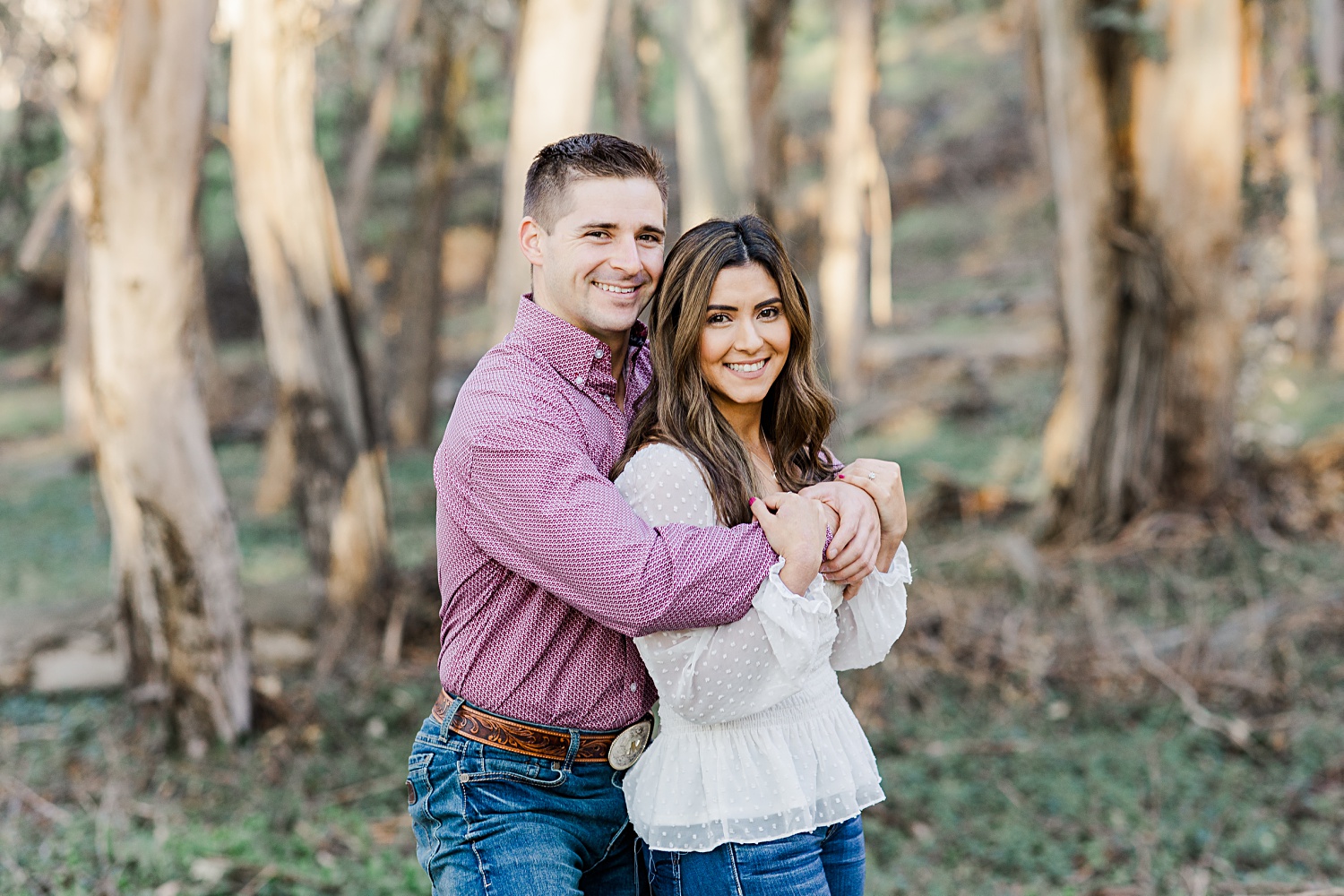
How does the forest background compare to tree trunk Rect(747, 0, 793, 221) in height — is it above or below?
below

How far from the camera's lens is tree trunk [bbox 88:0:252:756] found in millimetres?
5219

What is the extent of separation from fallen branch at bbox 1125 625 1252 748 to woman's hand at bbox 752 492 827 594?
4272mm

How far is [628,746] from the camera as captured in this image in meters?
2.46

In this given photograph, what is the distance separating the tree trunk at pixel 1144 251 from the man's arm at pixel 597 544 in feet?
22.1

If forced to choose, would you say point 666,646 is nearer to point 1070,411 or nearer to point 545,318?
point 545,318

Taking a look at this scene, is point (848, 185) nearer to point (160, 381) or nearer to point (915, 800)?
point (915, 800)

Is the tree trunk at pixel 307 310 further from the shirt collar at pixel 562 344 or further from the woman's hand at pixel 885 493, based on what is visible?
the woman's hand at pixel 885 493

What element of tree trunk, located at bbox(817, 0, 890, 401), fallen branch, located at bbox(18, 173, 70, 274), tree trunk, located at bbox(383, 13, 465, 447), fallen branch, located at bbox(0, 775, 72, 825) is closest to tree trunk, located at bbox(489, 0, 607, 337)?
fallen branch, located at bbox(18, 173, 70, 274)

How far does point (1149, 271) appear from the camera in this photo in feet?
26.5

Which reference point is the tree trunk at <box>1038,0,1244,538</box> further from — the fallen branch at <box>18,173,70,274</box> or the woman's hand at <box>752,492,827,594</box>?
the woman's hand at <box>752,492,827,594</box>

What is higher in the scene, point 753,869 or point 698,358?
point 698,358

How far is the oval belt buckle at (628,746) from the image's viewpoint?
7.99 feet

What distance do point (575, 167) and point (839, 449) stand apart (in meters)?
5.67

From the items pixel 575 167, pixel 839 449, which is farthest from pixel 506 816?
pixel 839 449
